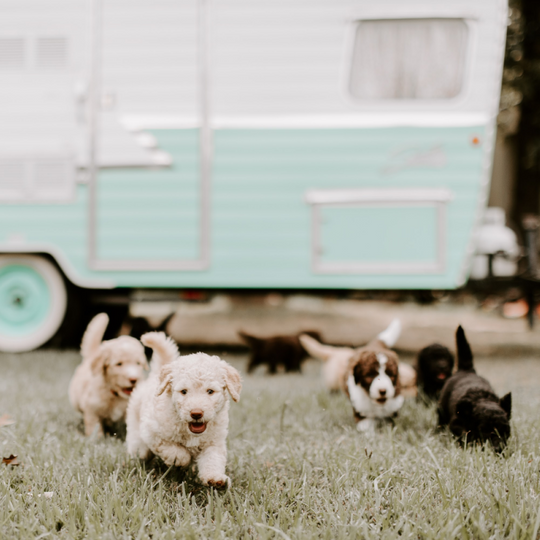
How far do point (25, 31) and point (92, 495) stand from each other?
Result: 4393 mm

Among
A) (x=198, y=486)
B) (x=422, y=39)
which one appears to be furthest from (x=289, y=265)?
(x=198, y=486)

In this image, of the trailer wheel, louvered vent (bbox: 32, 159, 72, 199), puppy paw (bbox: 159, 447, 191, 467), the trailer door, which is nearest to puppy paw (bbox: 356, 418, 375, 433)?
puppy paw (bbox: 159, 447, 191, 467)

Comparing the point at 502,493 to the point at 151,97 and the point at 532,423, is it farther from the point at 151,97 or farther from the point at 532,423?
the point at 151,97

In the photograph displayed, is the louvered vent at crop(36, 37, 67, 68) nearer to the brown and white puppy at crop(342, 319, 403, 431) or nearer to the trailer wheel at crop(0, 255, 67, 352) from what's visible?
the trailer wheel at crop(0, 255, 67, 352)

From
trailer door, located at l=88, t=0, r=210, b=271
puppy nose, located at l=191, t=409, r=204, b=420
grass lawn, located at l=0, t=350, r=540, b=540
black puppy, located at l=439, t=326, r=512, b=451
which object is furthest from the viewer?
trailer door, located at l=88, t=0, r=210, b=271

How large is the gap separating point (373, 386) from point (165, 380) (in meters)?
1.15

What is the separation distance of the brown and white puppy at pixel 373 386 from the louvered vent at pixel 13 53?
4041mm

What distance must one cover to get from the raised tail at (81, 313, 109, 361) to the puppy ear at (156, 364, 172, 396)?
1057 mm

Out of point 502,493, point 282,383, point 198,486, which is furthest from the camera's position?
point 282,383

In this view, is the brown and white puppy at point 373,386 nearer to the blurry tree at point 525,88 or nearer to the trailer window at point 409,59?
the trailer window at point 409,59

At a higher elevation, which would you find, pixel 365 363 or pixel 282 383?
pixel 365 363

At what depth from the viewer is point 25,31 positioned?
15.7 ft

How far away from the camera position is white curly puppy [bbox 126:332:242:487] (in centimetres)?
188

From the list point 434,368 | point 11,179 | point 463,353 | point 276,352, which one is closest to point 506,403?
point 463,353
